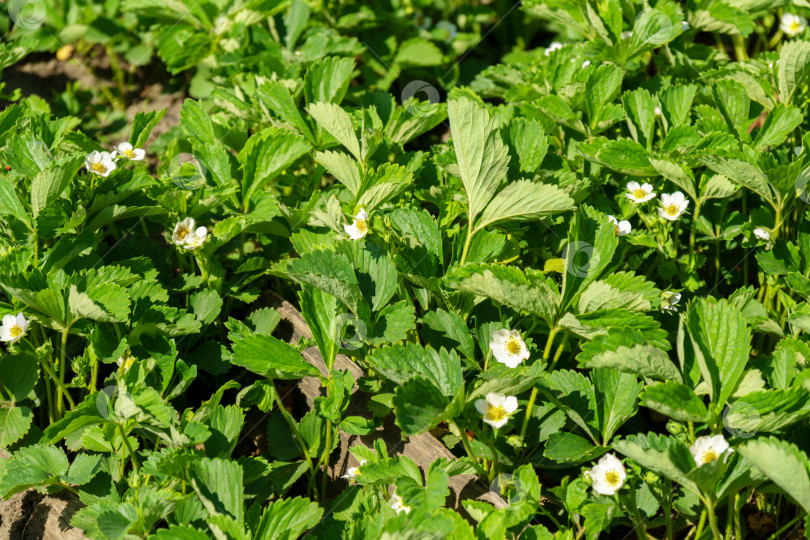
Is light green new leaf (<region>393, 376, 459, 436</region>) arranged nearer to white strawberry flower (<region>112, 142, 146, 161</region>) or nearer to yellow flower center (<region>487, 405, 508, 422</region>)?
yellow flower center (<region>487, 405, 508, 422</region>)

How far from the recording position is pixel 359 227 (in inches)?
72.7

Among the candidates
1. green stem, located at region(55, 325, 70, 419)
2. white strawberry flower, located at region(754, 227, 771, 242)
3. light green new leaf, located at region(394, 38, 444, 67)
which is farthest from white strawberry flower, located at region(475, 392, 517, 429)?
light green new leaf, located at region(394, 38, 444, 67)

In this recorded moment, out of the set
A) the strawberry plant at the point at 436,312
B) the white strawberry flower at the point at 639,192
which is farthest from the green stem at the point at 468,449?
the white strawberry flower at the point at 639,192

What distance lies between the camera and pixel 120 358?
176cm

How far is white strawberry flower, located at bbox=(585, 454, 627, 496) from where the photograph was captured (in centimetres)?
143

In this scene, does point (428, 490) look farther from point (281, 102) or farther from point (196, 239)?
point (281, 102)

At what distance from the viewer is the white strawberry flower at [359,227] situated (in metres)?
1.83

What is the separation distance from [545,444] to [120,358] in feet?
3.17

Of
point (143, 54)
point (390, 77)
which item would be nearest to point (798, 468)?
point (390, 77)

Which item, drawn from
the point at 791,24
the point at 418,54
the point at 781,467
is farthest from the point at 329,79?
the point at 791,24

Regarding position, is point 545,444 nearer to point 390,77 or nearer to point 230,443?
point 230,443

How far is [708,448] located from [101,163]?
61.8 inches

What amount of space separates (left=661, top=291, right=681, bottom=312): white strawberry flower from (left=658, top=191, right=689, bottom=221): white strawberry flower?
0.21 m

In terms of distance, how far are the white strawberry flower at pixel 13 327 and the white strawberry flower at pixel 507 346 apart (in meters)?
1.02
